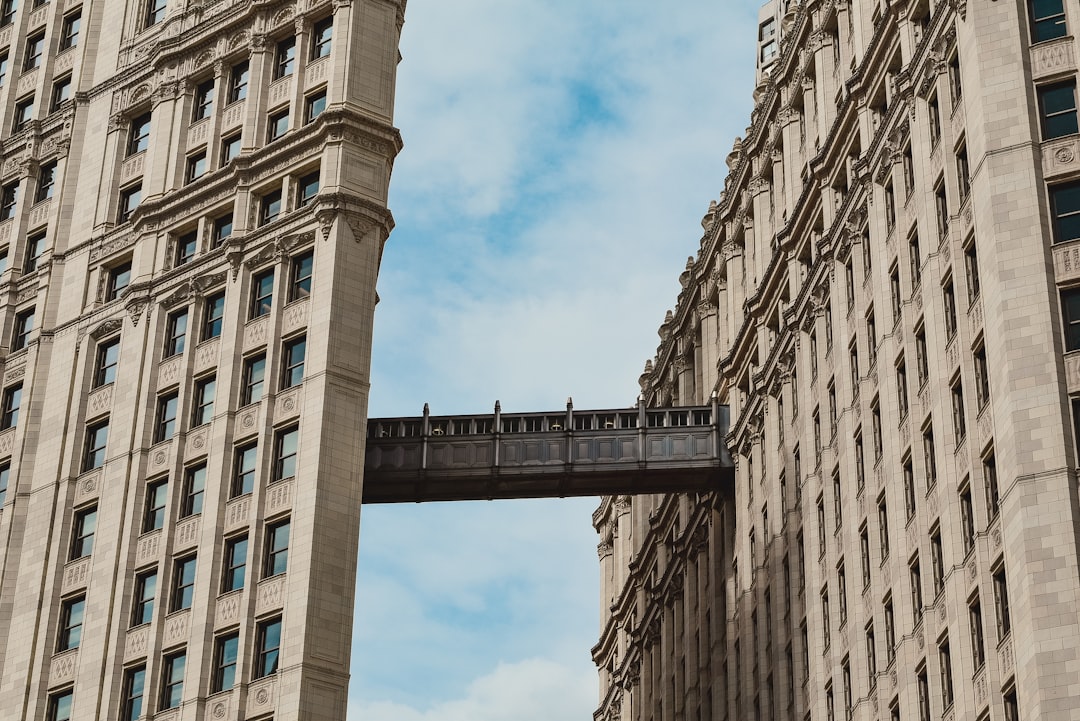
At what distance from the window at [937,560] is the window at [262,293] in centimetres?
3130

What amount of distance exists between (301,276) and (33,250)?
65.1 ft

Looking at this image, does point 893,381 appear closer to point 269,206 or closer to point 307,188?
point 307,188

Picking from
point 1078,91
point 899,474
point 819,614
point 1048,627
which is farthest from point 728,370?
point 1048,627

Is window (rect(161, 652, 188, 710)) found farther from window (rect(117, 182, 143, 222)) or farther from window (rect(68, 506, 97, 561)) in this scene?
window (rect(117, 182, 143, 222))

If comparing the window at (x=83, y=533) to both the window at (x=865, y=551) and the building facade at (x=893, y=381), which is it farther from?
the window at (x=865, y=551)

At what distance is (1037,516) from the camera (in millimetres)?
53312

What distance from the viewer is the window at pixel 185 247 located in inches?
3433

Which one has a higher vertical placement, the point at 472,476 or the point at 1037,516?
the point at 472,476

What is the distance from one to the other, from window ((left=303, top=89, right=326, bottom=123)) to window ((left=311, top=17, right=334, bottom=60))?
2.10 m

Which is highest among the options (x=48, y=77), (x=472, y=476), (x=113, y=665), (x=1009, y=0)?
(x=48, y=77)

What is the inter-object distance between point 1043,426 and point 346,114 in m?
38.2

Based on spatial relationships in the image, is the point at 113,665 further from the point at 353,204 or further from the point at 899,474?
the point at 899,474

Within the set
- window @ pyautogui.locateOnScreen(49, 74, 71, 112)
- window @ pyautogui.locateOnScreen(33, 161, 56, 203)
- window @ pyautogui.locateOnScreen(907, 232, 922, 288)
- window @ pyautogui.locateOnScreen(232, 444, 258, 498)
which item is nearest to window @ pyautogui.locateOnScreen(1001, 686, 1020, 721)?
window @ pyautogui.locateOnScreen(907, 232, 922, 288)

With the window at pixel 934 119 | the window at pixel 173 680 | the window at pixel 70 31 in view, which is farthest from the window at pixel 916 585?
the window at pixel 70 31
